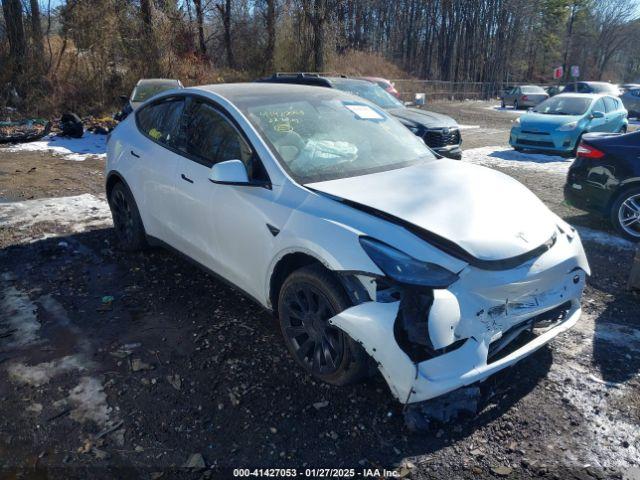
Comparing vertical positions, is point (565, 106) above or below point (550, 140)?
above

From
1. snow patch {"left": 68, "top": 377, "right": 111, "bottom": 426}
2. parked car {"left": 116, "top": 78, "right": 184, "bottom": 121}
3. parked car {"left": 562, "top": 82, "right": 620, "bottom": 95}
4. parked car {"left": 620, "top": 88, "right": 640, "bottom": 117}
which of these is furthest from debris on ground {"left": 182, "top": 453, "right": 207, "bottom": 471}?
parked car {"left": 562, "top": 82, "right": 620, "bottom": 95}

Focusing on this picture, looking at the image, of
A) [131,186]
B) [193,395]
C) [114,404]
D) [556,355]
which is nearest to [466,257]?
[556,355]

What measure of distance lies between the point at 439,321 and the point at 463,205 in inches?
36.2

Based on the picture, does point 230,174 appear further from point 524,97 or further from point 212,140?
point 524,97

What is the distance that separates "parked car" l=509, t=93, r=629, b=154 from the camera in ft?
37.4

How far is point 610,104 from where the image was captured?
12820mm

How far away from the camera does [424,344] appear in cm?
240

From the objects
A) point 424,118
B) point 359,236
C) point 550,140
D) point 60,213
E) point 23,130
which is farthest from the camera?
point 23,130

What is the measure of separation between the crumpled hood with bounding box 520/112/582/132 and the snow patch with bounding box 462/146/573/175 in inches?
26.3

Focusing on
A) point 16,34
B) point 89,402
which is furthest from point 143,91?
point 89,402

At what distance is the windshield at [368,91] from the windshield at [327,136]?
22.7 ft

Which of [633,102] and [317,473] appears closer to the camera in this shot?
[317,473]

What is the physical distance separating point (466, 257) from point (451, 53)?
52.3 meters

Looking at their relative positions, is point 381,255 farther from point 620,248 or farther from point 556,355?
point 620,248
